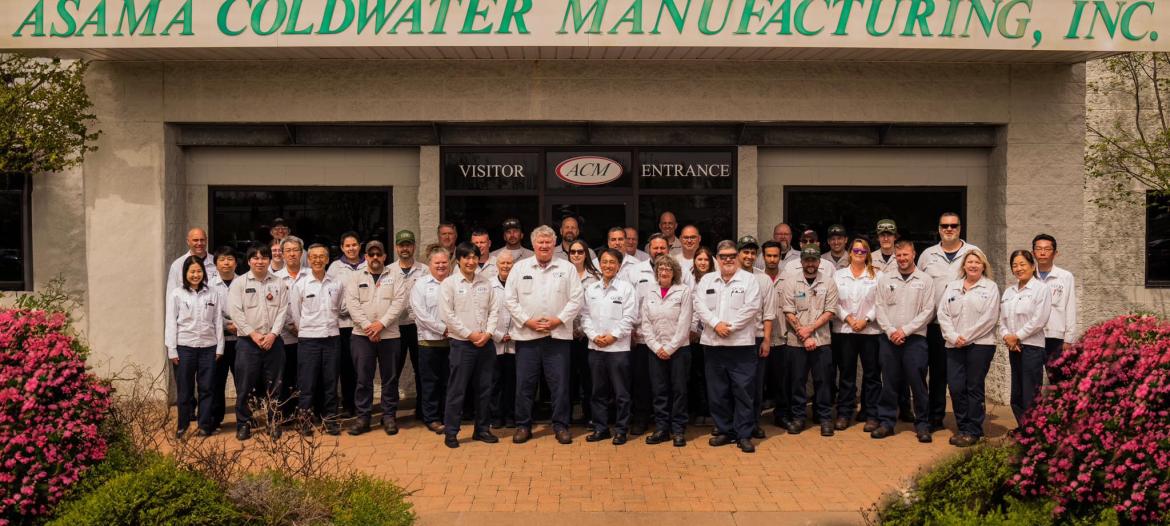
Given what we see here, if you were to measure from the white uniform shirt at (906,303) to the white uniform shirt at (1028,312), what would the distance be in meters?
0.69

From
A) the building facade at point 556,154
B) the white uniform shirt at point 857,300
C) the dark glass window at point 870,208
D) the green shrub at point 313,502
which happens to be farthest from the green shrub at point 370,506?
the dark glass window at point 870,208

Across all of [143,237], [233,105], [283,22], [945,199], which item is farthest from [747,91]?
[143,237]

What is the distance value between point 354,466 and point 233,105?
5.08 metres

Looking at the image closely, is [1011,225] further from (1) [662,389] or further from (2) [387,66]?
(2) [387,66]

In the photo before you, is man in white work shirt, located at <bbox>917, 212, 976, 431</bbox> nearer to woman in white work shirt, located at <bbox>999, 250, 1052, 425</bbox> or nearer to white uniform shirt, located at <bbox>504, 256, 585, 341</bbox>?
woman in white work shirt, located at <bbox>999, 250, 1052, 425</bbox>

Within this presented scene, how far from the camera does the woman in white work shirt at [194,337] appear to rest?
30.5ft

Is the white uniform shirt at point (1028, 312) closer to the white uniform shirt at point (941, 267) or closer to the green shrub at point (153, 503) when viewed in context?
the white uniform shirt at point (941, 267)

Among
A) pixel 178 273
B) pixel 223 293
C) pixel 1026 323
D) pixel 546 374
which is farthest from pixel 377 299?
pixel 1026 323

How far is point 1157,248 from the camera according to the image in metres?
12.1

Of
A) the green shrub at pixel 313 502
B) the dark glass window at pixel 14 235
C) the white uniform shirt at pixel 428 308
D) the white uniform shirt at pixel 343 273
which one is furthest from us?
the dark glass window at pixel 14 235

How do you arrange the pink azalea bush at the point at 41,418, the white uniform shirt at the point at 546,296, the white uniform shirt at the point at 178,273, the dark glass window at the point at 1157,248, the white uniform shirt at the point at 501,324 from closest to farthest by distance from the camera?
1. the pink azalea bush at the point at 41,418
2. the white uniform shirt at the point at 546,296
3. the white uniform shirt at the point at 501,324
4. the white uniform shirt at the point at 178,273
5. the dark glass window at the point at 1157,248

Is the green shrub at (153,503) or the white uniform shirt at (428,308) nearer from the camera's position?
the green shrub at (153,503)

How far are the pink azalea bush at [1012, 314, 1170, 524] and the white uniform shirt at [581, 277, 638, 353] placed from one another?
4141 mm

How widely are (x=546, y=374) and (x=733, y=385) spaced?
1748 mm
